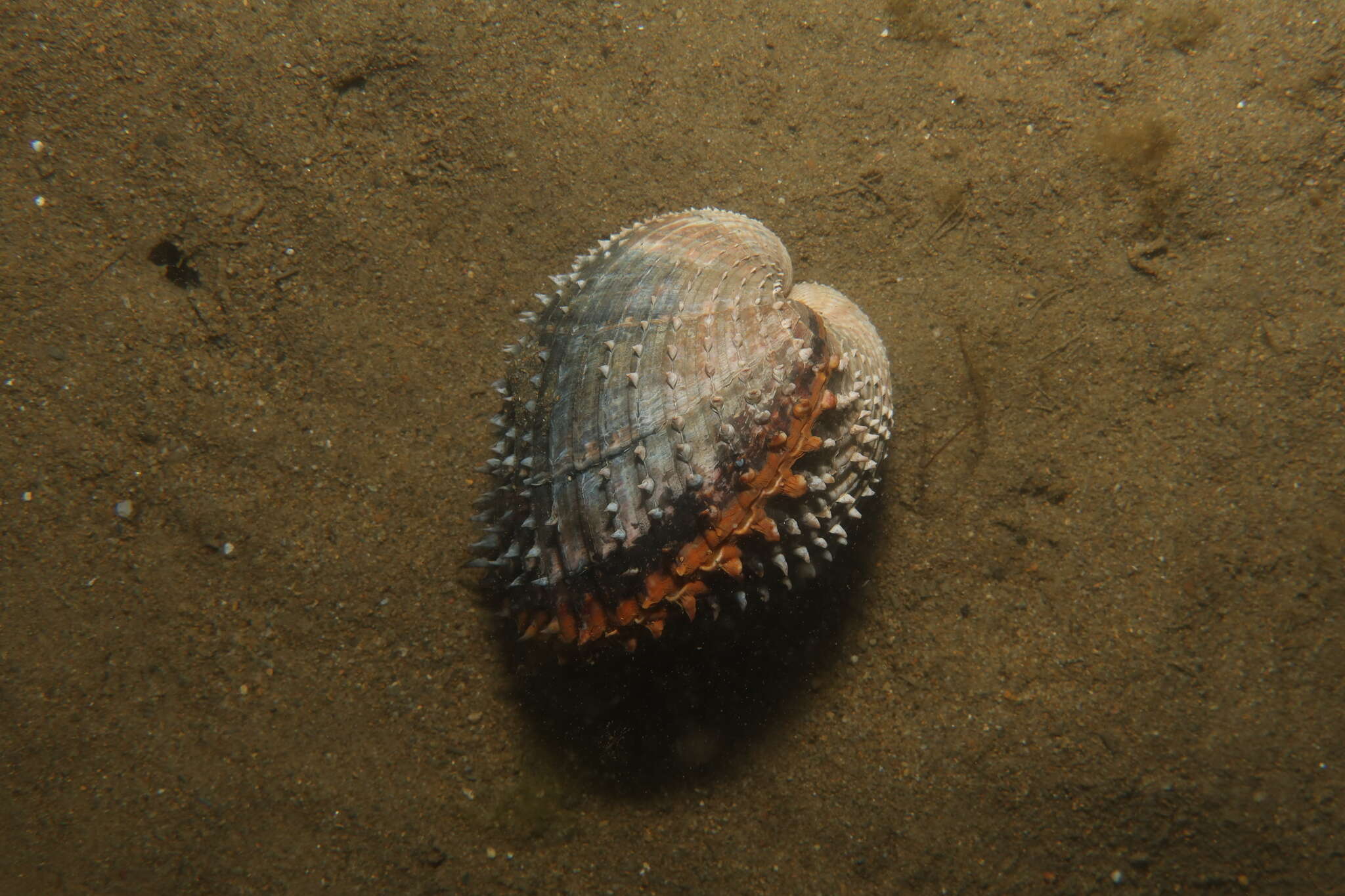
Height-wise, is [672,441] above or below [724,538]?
above

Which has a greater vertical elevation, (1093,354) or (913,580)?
(1093,354)

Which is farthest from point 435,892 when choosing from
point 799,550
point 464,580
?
point 799,550

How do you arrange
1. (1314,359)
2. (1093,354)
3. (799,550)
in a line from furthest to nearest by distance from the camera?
(1093,354) < (1314,359) < (799,550)

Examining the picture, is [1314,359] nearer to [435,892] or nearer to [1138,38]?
[1138,38]

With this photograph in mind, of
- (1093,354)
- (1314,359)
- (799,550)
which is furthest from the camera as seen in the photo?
(1093,354)

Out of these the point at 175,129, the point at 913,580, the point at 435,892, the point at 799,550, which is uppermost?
the point at 175,129

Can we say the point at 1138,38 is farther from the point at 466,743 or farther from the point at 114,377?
the point at 114,377

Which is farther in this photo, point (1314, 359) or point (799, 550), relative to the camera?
point (1314, 359)
